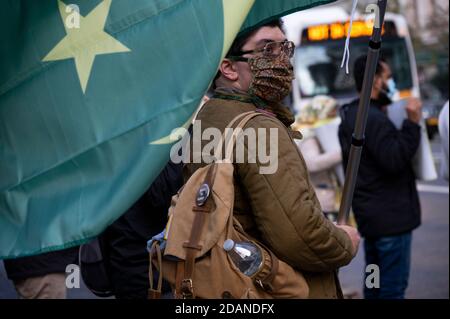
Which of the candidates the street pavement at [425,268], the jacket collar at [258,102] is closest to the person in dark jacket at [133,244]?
the street pavement at [425,268]

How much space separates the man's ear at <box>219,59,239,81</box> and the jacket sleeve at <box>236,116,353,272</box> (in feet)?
0.98

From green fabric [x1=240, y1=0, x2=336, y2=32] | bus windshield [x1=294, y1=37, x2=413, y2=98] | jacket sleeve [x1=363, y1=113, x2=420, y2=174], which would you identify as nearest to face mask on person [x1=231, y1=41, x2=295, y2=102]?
green fabric [x1=240, y1=0, x2=336, y2=32]

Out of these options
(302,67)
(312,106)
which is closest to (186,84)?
(312,106)

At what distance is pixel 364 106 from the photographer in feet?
11.7

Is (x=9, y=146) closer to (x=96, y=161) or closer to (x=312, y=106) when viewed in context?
(x=96, y=161)

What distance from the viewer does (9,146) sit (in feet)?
11.5

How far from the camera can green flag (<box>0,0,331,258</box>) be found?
3.35 m

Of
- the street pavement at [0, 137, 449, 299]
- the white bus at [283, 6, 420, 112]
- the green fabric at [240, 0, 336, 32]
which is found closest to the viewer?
the green fabric at [240, 0, 336, 32]

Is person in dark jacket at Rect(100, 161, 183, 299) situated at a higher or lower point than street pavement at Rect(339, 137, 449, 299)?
higher

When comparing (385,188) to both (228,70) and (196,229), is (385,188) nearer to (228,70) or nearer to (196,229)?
(228,70)

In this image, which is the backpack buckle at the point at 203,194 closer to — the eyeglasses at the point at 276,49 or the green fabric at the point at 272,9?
the eyeglasses at the point at 276,49

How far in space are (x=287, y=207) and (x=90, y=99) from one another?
88cm

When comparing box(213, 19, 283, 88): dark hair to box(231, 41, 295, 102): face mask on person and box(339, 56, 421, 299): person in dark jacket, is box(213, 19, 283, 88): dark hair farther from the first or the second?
box(339, 56, 421, 299): person in dark jacket
